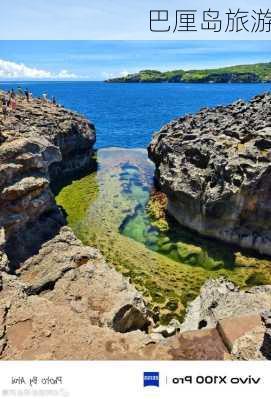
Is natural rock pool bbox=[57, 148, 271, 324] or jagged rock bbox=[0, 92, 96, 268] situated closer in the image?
jagged rock bbox=[0, 92, 96, 268]

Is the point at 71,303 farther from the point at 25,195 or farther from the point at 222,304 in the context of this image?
the point at 25,195

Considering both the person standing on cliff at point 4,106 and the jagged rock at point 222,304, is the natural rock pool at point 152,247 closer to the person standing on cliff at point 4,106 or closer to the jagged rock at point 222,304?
the jagged rock at point 222,304

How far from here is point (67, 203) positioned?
108 feet

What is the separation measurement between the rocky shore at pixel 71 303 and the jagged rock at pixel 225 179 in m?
8.23

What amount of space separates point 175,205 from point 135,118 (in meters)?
68.7

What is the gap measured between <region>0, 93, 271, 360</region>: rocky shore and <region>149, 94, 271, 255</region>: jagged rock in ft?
27.0

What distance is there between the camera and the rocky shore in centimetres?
938

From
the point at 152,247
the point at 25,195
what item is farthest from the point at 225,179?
the point at 25,195
